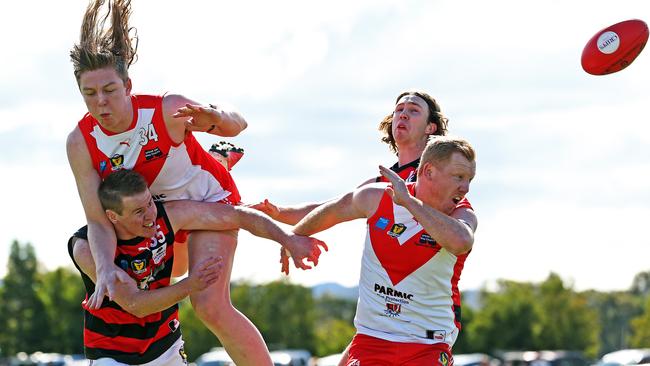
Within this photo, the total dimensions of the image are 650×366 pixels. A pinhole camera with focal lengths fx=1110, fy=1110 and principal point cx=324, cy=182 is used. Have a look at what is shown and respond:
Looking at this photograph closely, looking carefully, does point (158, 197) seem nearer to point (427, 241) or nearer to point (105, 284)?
point (105, 284)

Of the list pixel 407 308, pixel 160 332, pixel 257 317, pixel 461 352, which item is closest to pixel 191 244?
pixel 160 332

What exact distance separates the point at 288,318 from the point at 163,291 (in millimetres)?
63054

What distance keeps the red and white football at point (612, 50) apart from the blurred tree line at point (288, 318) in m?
57.7

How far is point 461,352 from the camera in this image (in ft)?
250

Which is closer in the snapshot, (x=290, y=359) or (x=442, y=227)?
(x=442, y=227)

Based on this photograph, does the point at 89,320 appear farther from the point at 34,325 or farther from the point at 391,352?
the point at 34,325

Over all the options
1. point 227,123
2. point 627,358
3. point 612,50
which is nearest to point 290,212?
point 227,123

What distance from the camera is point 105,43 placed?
27.3 feet

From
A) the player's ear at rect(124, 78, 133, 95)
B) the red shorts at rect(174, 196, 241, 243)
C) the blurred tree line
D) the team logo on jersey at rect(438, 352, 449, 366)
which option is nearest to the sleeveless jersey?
the red shorts at rect(174, 196, 241, 243)

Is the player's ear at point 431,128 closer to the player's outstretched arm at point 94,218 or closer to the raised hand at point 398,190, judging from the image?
the raised hand at point 398,190

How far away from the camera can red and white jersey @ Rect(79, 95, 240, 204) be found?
827cm

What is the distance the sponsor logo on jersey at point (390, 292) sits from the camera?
800 centimetres

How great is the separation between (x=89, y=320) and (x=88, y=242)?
0.65 metres

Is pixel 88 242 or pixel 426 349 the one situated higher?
pixel 88 242
